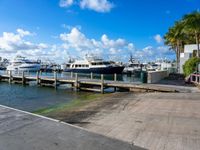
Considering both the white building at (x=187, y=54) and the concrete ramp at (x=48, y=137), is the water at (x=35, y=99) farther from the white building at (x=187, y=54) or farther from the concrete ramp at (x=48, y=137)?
the white building at (x=187, y=54)

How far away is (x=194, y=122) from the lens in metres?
8.86

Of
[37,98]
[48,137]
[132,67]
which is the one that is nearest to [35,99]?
[37,98]

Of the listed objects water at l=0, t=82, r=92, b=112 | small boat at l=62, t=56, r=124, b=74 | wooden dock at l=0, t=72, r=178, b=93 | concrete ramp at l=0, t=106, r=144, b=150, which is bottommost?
water at l=0, t=82, r=92, b=112

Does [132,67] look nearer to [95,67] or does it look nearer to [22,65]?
[95,67]

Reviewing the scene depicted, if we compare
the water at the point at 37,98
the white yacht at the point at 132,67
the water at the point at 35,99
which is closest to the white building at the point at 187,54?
the water at the point at 37,98

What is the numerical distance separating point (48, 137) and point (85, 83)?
2189cm

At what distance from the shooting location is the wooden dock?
72.2ft

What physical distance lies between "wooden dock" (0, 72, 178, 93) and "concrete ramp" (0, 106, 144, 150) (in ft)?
44.9

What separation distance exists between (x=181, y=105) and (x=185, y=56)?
28.9 metres

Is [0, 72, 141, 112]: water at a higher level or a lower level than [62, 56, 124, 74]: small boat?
lower

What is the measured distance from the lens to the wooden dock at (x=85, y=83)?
72.2 ft

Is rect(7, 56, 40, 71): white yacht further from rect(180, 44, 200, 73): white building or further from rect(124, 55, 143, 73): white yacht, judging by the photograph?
rect(180, 44, 200, 73): white building

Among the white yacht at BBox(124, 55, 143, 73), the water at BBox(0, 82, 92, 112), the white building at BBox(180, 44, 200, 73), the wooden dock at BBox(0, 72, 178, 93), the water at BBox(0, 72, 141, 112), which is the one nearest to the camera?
the water at BBox(0, 82, 92, 112)

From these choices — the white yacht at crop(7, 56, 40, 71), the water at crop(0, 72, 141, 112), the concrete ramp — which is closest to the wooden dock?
the water at crop(0, 72, 141, 112)
